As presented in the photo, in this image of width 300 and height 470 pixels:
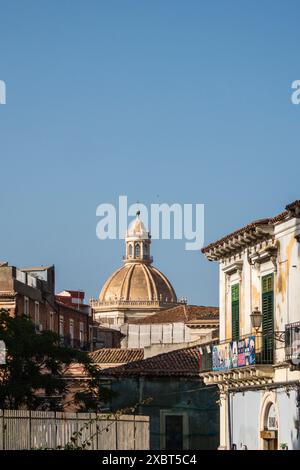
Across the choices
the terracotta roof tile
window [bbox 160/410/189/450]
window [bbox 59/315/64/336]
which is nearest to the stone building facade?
window [bbox 160/410/189/450]

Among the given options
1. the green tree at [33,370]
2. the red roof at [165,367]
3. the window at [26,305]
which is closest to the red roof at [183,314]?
the window at [26,305]

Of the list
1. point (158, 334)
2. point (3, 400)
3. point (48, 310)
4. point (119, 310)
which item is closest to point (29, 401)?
point (3, 400)

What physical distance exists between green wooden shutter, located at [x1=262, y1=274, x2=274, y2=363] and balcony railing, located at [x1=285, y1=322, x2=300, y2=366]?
5.63 ft

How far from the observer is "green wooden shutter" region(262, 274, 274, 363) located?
43781 mm

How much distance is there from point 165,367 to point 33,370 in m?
Answer: 10.4

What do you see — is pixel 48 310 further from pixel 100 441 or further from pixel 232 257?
pixel 100 441

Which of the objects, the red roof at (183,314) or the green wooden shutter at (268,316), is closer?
the green wooden shutter at (268,316)

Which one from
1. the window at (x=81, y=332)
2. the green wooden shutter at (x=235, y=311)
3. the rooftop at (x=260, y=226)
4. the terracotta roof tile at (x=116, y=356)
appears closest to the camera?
the rooftop at (x=260, y=226)

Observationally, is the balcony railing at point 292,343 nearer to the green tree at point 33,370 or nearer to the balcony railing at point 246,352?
the balcony railing at point 246,352

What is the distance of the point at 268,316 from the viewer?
145 ft

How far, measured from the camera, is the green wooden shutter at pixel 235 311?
4812 centimetres

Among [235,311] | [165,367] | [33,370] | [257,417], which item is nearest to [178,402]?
[165,367]

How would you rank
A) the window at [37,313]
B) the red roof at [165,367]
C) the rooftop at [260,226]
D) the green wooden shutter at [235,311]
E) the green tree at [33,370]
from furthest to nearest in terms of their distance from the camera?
the window at [37,313], the red roof at [165,367], the green tree at [33,370], the green wooden shutter at [235,311], the rooftop at [260,226]
